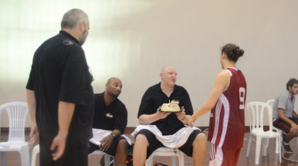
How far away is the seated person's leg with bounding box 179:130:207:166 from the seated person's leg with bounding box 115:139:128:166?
0.61 m

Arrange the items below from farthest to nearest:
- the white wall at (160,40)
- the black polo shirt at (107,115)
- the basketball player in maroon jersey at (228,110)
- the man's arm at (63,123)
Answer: the white wall at (160,40) < the black polo shirt at (107,115) < the basketball player in maroon jersey at (228,110) < the man's arm at (63,123)

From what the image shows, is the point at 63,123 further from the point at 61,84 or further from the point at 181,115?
the point at 181,115

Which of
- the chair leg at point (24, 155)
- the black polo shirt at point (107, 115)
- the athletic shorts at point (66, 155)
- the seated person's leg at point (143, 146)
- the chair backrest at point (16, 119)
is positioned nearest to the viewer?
the athletic shorts at point (66, 155)

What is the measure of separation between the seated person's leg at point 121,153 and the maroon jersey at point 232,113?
1.04 metres

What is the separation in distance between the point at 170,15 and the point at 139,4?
0.77m

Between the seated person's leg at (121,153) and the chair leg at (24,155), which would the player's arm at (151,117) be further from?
the chair leg at (24,155)

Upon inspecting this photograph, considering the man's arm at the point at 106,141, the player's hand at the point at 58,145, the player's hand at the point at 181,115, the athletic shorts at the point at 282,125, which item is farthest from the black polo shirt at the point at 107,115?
the athletic shorts at the point at 282,125

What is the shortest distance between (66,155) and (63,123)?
0.74 feet

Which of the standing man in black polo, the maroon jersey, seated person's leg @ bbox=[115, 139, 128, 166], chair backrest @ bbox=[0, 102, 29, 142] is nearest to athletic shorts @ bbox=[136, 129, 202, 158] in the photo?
seated person's leg @ bbox=[115, 139, 128, 166]

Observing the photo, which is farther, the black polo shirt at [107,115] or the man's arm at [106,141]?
the black polo shirt at [107,115]

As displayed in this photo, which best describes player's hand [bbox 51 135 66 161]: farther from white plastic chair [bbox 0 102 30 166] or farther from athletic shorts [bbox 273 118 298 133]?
athletic shorts [bbox 273 118 298 133]

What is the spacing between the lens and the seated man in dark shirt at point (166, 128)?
8.71 feet

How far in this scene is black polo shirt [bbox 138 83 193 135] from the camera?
291cm

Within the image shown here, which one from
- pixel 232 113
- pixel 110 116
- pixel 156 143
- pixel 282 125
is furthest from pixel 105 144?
pixel 282 125
